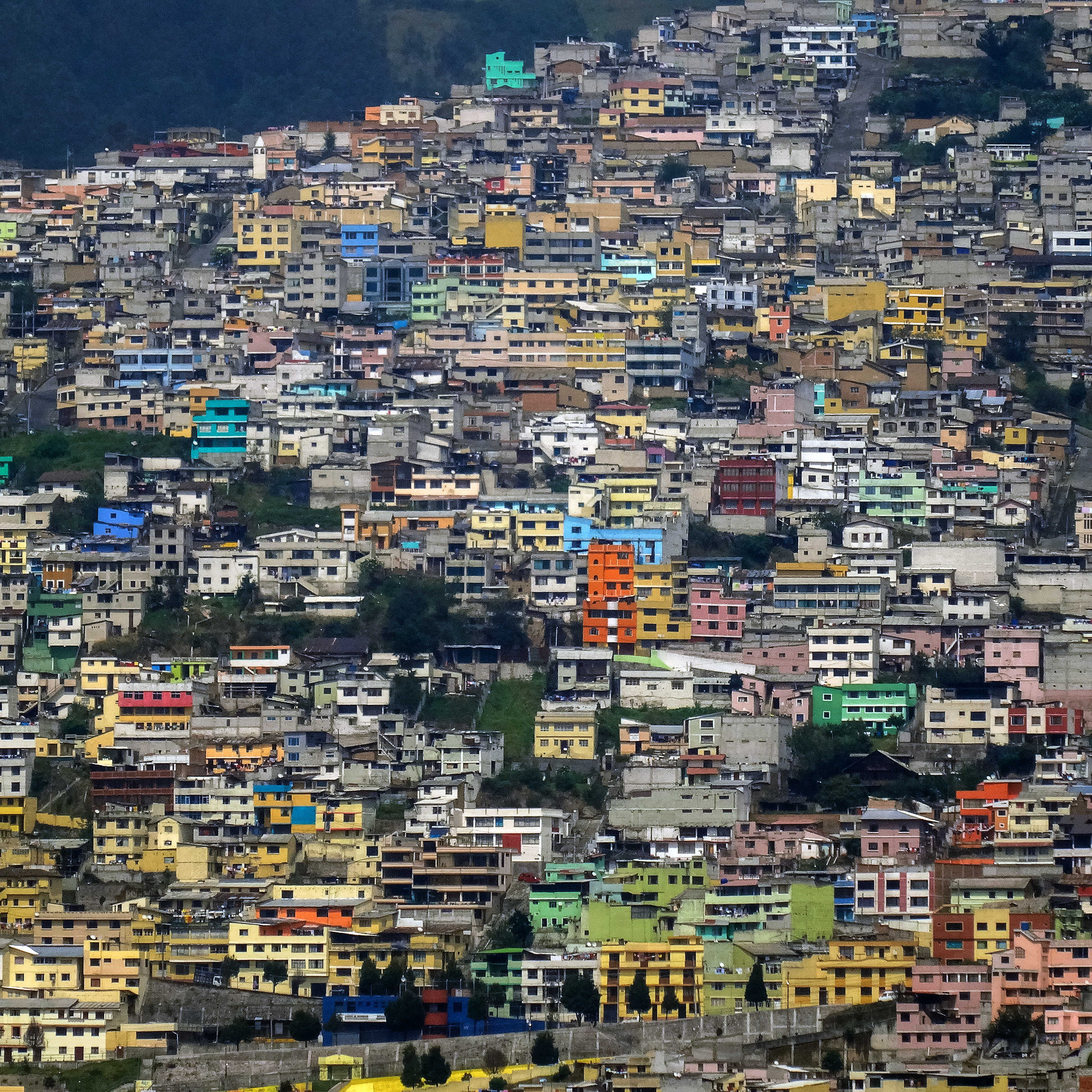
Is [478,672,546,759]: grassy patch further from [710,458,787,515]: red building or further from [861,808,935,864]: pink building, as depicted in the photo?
[861,808,935,864]: pink building

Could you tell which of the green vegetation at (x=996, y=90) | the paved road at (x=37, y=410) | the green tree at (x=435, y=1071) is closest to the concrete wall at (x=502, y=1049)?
the green tree at (x=435, y=1071)

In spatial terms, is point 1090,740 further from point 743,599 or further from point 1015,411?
point 1015,411

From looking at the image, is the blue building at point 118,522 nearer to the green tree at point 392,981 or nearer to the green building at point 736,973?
the green tree at point 392,981

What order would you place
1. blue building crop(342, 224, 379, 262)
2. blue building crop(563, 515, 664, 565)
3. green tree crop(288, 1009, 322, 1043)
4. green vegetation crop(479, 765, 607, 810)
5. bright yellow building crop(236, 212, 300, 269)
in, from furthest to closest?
bright yellow building crop(236, 212, 300, 269)
blue building crop(342, 224, 379, 262)
blue building crop(563, 515, 664, 565)
green vegetation crop(479, 765, 607, 810)
green tree crop(288, 1009, 322, 1043)

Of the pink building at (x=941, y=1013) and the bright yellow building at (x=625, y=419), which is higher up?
the bright yellow building at (x=625, y=419)

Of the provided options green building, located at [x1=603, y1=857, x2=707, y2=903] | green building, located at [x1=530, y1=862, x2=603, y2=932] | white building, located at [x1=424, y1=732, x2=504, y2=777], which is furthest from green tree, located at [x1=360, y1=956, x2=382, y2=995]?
white building, located at [x1=424, y1=732, x2=504, y2=777]

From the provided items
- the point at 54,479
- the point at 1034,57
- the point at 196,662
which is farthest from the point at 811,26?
the point at 196,662
